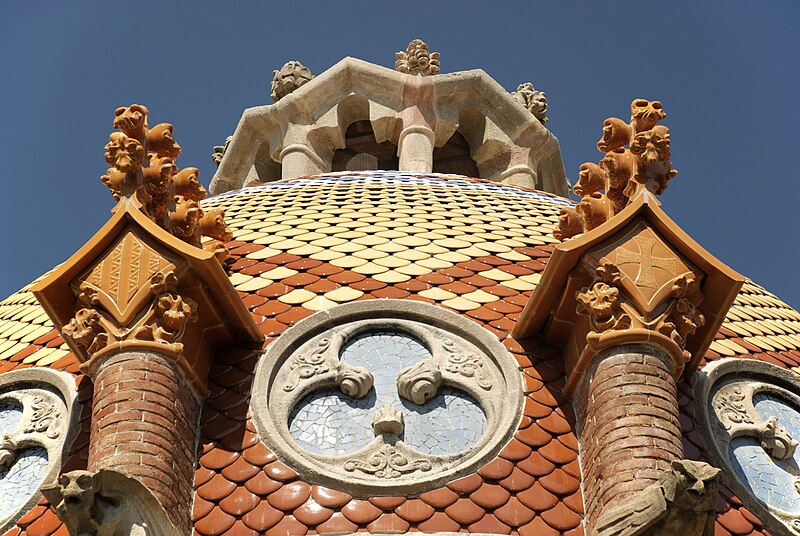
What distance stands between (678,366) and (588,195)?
93.7 inches

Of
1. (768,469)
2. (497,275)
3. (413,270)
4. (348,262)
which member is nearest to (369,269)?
(348,262)

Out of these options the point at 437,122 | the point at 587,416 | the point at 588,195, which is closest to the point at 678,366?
the point at 587,416

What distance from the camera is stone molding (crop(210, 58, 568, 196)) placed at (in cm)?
2502

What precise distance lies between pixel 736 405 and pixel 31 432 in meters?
5.65

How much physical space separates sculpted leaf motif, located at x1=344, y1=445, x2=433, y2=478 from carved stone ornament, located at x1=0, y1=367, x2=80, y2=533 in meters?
2.38

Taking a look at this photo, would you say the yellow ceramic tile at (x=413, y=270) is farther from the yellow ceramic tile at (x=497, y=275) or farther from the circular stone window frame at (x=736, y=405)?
the circular stone window frame at (x=736, y=405)

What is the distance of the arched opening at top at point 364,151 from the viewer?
84.1 feet

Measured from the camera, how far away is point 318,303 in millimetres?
16250

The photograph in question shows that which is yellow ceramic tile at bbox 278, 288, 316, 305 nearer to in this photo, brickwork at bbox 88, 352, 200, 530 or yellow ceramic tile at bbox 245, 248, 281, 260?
yellow ceramic tile at bbox 245, 248, 281, 260

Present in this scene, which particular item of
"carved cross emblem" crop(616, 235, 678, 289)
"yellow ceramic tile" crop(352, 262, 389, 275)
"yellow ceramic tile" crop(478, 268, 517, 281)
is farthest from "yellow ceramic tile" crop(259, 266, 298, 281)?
"carved cross emblem" crop(616, 235, 678, 289)

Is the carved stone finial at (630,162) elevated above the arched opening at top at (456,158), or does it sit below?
above

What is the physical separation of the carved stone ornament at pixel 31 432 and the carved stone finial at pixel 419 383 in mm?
2590

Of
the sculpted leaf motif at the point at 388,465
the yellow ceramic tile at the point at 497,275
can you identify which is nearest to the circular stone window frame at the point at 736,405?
the yellow ceramic tile at the point at 497,275

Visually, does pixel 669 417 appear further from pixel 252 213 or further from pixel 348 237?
pixel 252 213
